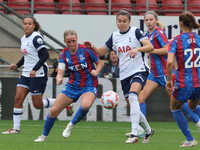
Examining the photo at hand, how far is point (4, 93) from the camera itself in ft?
35.4

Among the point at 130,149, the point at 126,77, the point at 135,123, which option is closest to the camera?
the point at 130,149

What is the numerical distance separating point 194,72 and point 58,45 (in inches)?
361

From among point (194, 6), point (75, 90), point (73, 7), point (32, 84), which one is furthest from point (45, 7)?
point (75, 90)

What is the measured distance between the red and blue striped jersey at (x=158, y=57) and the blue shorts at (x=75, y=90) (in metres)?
1.30

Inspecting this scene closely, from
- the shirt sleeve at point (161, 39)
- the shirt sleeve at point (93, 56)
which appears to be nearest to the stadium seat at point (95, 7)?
the shirt sleeve at point (161, 39)

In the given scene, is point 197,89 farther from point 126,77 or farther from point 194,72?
point 126,77

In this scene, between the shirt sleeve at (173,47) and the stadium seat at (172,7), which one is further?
the stadium seat at (172,7)

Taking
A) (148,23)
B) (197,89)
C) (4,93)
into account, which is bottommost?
(4,93)

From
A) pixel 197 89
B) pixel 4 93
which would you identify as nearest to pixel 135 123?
pixel 197 89

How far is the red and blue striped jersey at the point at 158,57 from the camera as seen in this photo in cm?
666

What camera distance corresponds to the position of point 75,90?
5934mm

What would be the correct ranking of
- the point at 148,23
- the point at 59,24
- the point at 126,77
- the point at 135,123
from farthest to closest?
the point at 59,24 → the point at 148,23 → the point at 126,77 → the point at 135,123

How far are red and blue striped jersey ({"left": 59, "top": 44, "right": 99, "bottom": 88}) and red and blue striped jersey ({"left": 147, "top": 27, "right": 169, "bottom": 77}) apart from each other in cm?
121

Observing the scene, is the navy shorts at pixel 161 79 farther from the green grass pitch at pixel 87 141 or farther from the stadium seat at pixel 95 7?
the stadium seat at pixel 95 7
